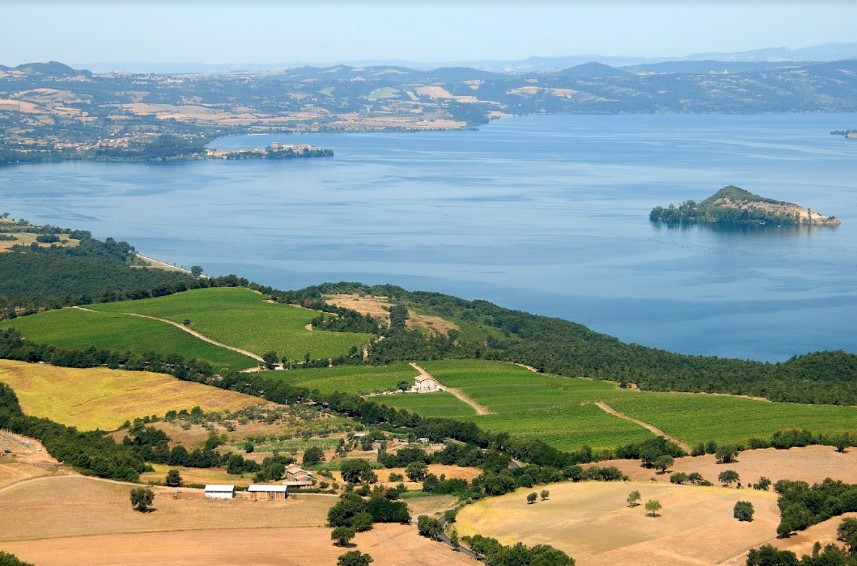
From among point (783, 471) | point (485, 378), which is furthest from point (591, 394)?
point (783, 471)

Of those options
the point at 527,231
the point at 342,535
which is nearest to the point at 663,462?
the point at 342,535

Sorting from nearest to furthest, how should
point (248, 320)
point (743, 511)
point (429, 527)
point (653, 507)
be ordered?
1. point (429, 527)
2. point (743, 511)
3. point (653, 507)
4. point (248, 320)

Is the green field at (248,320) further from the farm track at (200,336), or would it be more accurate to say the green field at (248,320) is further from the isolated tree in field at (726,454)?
the isolated tree in field at (726,454)

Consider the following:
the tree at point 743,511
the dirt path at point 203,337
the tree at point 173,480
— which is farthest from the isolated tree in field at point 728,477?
the dirt path at point 203,337

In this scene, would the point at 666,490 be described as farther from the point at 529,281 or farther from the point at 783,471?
the point at 529,281

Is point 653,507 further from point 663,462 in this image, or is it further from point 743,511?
point 663,462

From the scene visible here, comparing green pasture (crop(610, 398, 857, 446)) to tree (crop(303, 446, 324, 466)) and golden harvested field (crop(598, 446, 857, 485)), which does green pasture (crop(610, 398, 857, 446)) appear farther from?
tree (crop(303, 446, 324, 466))

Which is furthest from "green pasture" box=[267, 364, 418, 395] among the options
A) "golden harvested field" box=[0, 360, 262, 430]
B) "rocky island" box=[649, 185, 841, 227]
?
"rocky island" box=[649, 185, 841, 227]
